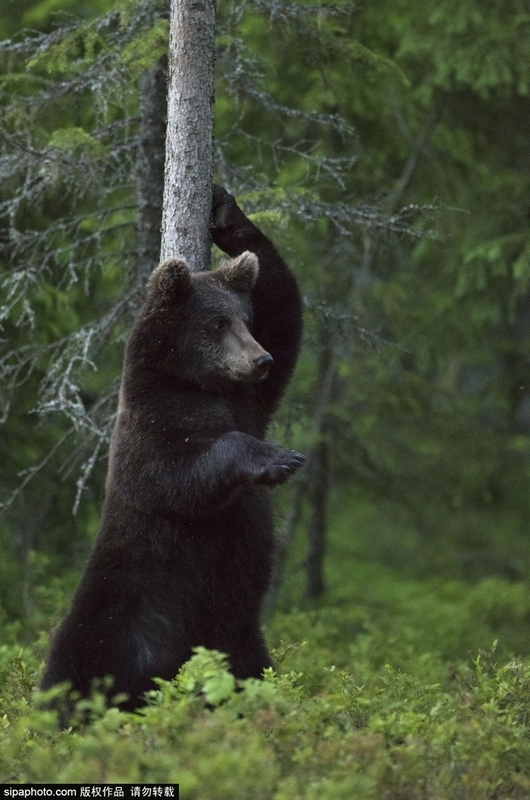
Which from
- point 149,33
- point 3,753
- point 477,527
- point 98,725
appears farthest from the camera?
point 477,527

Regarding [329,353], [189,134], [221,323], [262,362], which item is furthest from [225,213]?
[329,353]

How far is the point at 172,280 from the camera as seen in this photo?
21.0ft

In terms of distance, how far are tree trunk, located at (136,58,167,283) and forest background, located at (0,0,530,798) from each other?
0.08 feet

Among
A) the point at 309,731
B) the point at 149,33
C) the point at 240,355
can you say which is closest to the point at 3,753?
the point at 309,731

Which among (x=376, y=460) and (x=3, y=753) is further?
(x=376, y=460)

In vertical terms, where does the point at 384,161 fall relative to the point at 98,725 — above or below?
above

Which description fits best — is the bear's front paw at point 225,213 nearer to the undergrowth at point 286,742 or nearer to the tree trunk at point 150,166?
the tree trunk at point 150,166

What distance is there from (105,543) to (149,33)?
379cm

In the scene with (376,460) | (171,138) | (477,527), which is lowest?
(477,527)

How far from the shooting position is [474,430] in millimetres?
15250

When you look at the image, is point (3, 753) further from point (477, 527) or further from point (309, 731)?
point (477, 527)

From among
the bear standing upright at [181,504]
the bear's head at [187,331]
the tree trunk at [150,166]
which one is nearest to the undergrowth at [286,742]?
the bear standing upright at [181,504]

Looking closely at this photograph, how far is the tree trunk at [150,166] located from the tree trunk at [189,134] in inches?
76.9

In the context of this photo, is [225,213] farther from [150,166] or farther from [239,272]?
[150,166]
